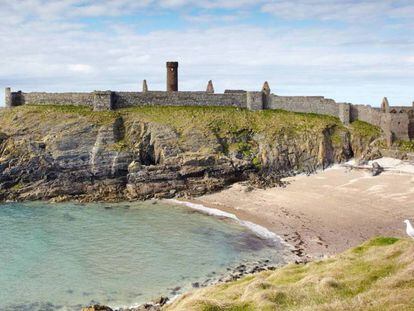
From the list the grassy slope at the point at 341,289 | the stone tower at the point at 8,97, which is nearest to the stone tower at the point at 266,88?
the stone tower at the point at 8,97

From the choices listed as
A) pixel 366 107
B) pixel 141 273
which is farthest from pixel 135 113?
pixel 141 273

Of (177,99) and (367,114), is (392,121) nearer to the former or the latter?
(367,114)

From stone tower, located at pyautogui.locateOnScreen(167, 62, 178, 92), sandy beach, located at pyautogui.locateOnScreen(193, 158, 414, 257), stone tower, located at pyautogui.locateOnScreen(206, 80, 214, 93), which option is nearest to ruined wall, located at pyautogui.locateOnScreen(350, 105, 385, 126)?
sandy beach, located at pyautogui.locateOnScreen(193, 158, 414, 257)

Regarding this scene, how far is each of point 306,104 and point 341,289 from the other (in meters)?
45.5

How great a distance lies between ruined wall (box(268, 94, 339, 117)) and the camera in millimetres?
58906

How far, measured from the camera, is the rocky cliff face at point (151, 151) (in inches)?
1987

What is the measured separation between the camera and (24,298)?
26.1m

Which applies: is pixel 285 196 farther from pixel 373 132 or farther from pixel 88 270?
pixel 88 270

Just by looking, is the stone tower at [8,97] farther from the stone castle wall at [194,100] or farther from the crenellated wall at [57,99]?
the crenellated wall at [57,99]

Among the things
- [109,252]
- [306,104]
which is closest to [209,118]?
[306,104]

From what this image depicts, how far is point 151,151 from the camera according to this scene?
5381cm

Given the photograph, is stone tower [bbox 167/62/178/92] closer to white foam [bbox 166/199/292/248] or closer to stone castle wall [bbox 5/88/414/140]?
stone castle wall [bbox 5/88/414/140]

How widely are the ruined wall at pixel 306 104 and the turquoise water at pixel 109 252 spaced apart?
75.3 ft

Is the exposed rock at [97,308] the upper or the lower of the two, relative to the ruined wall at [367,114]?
lower
